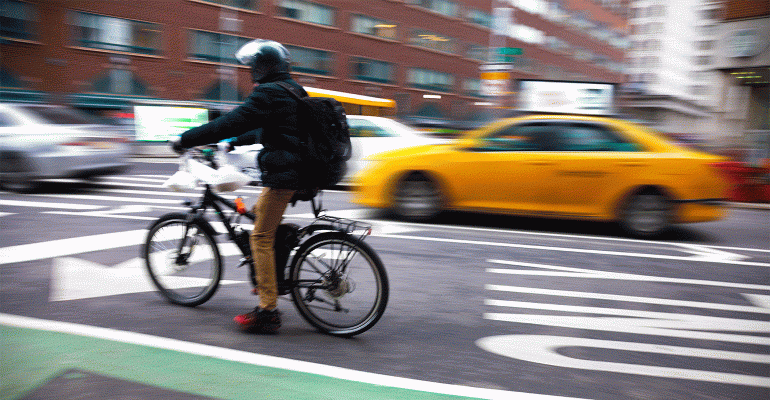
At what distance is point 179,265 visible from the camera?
174 inches

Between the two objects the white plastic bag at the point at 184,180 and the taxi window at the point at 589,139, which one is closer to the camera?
the white plastic bag at the point at 184,180

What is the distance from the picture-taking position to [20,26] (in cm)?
2684

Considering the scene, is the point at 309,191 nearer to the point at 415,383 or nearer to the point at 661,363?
the point at 415,383

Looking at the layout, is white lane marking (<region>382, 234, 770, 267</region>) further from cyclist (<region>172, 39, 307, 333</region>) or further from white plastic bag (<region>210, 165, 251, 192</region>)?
cyclist (<region>172, 39, 307, 333</region>)

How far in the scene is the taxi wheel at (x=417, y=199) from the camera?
8.59 m

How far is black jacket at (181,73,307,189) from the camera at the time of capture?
3574 millimetres

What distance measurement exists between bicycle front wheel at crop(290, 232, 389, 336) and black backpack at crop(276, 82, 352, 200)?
391 mm

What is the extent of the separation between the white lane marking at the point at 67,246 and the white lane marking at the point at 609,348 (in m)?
4.00

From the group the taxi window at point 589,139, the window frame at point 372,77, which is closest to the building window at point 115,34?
the window frame at point 372,77

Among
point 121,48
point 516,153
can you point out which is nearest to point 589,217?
point 516,153

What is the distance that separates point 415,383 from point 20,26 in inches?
1168

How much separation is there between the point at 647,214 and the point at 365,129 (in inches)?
258

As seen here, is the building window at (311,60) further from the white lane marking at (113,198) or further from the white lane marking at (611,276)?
the white lane marking at (611,276)

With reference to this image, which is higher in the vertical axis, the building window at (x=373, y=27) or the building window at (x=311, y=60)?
the building window at (x=373, y=27)
